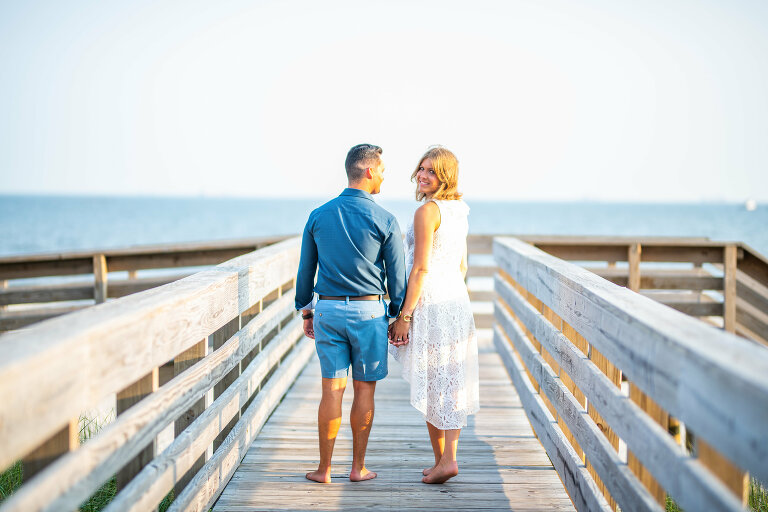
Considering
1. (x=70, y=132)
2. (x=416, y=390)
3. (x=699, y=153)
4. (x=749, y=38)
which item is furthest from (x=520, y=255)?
(x=70, y=132)

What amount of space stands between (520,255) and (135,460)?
3.14 m

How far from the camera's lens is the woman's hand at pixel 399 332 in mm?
3209

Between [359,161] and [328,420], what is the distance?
134cm

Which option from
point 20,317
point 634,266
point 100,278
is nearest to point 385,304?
point 634,266

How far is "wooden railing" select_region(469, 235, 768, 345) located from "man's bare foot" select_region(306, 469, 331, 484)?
437 centimetres

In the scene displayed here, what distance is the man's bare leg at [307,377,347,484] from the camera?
3.15 meters

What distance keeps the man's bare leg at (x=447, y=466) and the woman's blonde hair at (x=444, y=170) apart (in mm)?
1248

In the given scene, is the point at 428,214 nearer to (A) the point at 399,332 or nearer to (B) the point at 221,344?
(A) the point at 399,332

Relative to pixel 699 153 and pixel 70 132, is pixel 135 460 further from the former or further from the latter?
pixel 70 132

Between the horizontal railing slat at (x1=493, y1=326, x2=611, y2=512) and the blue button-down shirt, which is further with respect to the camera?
the blue button-down shirt

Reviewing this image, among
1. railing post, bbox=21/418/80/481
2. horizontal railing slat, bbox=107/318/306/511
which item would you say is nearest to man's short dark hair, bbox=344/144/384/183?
horizontal railing slat, bbox=107/318/306/511

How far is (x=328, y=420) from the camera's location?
3188 millimetres

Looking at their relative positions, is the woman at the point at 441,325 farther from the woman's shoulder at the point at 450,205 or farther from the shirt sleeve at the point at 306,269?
the shirt sleeve at the point at 306,269

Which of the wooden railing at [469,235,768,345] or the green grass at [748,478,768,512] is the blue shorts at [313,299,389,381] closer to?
the green grass at [748,478,768,512]
